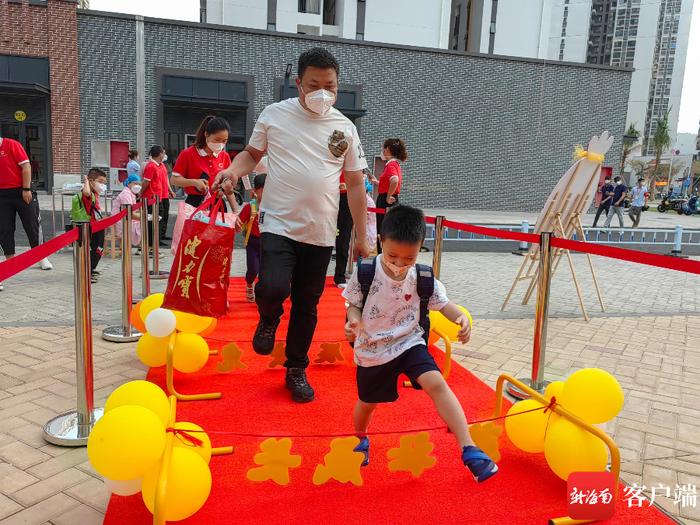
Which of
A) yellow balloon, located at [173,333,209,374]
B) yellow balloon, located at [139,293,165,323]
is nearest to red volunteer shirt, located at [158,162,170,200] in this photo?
yellow balloon, located at [139,293,165,323]

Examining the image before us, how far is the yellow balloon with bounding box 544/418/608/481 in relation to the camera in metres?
2.37

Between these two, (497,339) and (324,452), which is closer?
(324,452)

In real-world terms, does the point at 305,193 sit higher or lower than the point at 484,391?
higher

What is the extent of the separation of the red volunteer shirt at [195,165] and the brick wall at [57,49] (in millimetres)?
17188

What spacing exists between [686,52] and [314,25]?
291ft

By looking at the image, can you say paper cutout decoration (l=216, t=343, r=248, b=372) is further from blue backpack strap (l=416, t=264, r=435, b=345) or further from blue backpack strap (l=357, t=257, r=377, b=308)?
blue backpack strap (l=416, t=264, r=435, b=345)

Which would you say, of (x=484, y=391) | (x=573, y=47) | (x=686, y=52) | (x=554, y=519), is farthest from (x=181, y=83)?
(x=686, y=52)

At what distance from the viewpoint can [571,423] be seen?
8.14ft

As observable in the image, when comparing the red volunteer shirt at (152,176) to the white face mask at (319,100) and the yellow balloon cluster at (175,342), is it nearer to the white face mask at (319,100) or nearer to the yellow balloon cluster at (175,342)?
the yellow balloon cluster at (175,342)

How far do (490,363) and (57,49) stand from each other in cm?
2095

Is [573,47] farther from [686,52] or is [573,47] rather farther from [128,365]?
[128,365]

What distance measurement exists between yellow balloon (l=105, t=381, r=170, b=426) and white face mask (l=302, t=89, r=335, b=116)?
5.44 ft

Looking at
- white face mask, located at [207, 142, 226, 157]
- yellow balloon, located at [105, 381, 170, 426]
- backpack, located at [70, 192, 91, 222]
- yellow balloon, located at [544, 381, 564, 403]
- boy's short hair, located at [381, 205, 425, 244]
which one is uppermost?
white face mask, located at [207, 142, 226, 157]

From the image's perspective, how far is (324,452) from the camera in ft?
8.91
